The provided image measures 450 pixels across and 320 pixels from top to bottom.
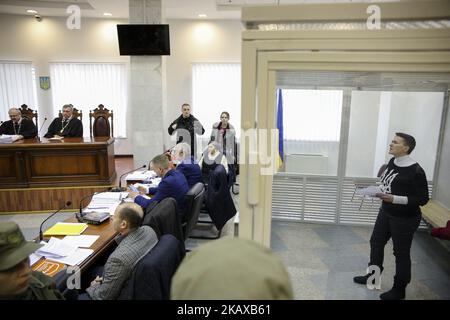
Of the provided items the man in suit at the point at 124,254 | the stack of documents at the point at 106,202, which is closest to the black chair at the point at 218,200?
the stack of documents at the point at 106,202

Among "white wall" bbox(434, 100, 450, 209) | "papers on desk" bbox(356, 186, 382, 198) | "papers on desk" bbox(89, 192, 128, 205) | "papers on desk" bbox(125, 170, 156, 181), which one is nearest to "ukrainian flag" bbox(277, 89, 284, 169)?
"papers on desk" bbox(356, 186, 382, 198)

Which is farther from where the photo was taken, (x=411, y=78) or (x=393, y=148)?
(x=393, y=148)

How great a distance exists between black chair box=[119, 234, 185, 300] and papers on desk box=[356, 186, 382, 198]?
3.52 ft

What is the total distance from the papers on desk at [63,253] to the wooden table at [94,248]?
0.03 m

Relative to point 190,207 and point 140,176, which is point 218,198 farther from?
point 140,176

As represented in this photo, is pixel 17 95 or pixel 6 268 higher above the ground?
pixel 17 95

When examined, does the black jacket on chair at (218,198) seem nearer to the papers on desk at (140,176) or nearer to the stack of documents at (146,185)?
the stack of documents at (146,185)

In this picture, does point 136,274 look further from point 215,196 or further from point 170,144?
point 170,144

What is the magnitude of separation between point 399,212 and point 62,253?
2007 millimetres

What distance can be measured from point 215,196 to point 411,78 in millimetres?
2556

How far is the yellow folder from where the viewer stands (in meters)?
2.38

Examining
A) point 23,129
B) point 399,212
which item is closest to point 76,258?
point 399,212
